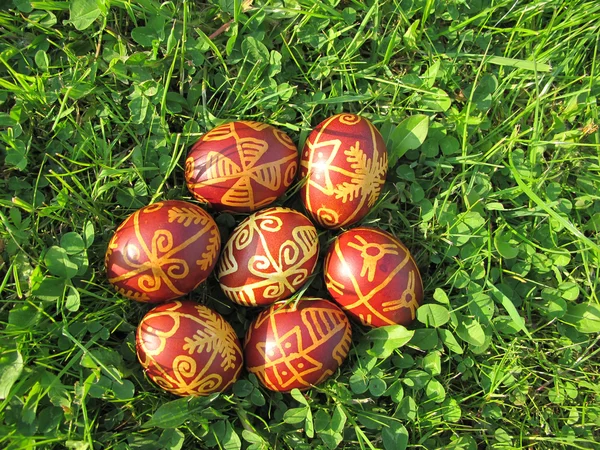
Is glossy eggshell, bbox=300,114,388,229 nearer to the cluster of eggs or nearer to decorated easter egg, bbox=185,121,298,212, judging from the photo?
the cluster of eggs

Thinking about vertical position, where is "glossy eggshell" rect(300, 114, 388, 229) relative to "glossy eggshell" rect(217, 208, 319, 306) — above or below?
above

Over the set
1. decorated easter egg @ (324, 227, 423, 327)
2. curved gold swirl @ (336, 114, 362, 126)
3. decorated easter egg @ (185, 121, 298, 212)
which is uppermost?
curved gold swirl @ (336, 114, 362, 126)


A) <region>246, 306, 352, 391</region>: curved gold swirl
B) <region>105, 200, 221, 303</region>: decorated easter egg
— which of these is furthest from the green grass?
<region>105, 200, 221, 303</region>: decorated easter egg

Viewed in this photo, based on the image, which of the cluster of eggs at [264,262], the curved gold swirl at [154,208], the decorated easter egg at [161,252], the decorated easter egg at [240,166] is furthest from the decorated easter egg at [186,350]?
the decorated easter egg at [240,166]

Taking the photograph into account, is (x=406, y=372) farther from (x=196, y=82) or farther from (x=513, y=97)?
(x=196, y=82)

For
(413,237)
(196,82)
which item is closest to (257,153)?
(196,82)

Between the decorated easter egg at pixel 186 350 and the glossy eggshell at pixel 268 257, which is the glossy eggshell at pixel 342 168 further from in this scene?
the decorated easter egg at pixel 186 350
